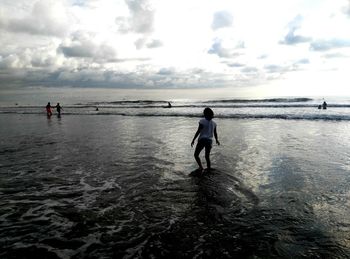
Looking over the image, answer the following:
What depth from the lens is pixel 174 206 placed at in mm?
7633

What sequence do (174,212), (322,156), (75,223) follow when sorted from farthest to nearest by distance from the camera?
(322,156) → (174,212) → (75,223)

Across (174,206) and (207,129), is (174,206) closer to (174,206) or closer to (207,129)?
(174,206)

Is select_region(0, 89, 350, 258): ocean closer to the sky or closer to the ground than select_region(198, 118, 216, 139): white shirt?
closer to the ground

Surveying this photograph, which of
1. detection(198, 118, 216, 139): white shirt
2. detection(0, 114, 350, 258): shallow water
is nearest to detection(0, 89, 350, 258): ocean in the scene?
detection(0, 114, 350, 258): shallow water

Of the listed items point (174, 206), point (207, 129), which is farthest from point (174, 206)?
point (207, 129)

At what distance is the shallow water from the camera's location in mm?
5629

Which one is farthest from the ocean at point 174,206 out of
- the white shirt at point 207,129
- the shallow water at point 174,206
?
the white shirt at point 207,129

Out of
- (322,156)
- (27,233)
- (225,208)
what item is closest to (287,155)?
(322,156)

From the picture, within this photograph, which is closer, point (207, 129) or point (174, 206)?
point (174, 206)

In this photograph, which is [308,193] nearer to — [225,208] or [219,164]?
[225,208]

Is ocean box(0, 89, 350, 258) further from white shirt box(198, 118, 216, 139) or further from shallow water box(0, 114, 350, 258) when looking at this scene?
white shirt box(198, 118, 216, 139)

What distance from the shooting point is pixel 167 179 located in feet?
33.3

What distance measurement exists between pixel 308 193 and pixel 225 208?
255cm

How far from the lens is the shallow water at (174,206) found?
5.63 metres
